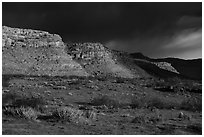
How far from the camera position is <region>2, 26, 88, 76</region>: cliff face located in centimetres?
7131

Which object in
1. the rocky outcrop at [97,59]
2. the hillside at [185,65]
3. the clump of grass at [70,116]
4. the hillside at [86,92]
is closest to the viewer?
the hillside at [86,92]

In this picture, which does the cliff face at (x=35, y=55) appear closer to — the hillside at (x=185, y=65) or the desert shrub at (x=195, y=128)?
the hillside at (x=185, y=65)

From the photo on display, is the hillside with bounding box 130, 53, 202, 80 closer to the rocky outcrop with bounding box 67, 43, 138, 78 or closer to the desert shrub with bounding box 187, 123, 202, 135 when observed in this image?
the rocky outcrop with bounding box 67, 43, 138, 78

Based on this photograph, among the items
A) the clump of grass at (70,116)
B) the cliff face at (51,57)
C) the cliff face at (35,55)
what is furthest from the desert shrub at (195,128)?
the cliff face at (51,57)

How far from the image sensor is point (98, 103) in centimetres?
1984

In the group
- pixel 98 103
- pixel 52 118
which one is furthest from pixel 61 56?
pixel 52 118

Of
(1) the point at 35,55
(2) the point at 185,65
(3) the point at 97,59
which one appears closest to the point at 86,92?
(1) the point at 35,55

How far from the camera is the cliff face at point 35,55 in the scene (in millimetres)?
71312

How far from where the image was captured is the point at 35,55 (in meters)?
80.1

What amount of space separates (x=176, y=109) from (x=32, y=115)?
8620mm

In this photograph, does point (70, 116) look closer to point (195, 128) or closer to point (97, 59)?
point (195, 128)

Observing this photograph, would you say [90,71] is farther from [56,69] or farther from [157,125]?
[157,125]

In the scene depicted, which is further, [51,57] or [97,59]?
[97,59]

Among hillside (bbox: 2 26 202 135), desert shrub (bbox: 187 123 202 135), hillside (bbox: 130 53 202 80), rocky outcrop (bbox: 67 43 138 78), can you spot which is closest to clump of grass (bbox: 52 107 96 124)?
hillside (bbox: 2 26 202 135)
